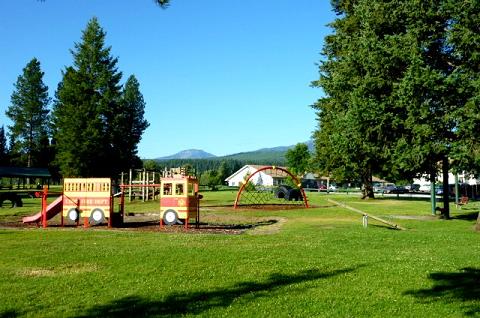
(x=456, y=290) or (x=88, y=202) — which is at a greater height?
(x=88, y=202)

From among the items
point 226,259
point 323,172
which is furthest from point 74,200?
point 323,172

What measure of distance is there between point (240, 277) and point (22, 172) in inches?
2629

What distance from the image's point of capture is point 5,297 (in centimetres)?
801

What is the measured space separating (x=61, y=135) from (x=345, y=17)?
36.0 metres

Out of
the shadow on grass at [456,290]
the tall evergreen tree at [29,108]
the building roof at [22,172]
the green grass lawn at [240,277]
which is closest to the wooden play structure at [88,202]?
the green grass lawn at [240,277]

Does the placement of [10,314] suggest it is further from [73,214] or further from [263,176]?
[263,176]

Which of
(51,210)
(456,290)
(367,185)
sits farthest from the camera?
(367,185)

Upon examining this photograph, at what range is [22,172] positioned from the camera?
227ft

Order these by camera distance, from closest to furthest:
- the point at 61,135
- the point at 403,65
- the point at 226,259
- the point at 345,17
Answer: the point at 226,259 < the point at 403,65 < the point at 345,17 < the point at 61,135

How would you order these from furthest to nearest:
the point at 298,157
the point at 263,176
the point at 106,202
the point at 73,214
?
the point at 263,176 < the point at 298,157 < the point at 73,214 < the point at 106,202

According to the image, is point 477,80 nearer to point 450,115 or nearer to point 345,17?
point 450,115

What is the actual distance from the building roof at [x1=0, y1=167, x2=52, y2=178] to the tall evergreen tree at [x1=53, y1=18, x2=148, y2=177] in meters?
9.67

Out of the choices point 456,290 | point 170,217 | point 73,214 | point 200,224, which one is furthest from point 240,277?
point 73,214

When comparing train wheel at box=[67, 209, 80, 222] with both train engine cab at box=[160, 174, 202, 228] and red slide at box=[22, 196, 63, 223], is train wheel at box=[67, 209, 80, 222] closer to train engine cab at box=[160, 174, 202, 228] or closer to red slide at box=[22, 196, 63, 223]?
red slide at box=[22, 196, 63, 223]
